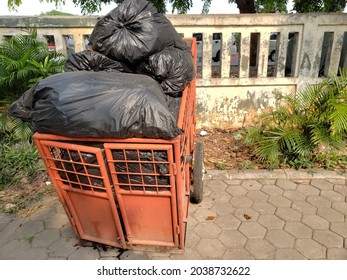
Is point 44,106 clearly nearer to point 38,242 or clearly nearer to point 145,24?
point 145,24

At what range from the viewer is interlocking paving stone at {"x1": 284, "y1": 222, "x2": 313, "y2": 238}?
255 centimetres

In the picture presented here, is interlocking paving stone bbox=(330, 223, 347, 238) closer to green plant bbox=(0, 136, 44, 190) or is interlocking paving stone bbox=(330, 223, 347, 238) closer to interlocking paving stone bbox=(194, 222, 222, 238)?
interlocking paving stone bbox=(194, 222, 222, 238)

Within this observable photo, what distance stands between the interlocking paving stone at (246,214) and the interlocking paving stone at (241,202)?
0.07 meters

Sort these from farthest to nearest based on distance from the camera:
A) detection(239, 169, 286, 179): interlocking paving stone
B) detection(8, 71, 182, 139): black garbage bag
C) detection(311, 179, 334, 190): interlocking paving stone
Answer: detection(239, 169, 286, 179): interlocking paving stone < detection(311, 179, 334, 190): interlocking paving stone < detection(8, 71, 182, 139): black garbage bag

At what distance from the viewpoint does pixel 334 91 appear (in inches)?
144

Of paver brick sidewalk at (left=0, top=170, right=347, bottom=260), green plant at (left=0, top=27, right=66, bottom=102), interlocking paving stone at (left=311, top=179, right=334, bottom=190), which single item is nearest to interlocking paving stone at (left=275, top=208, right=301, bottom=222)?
paver brick sidewalk at (left=0, top=170, right=347, bottom=260)

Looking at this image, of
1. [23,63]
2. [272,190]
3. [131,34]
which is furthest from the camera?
[23,63]

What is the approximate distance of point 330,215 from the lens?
2781mm

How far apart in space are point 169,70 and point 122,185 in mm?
1039

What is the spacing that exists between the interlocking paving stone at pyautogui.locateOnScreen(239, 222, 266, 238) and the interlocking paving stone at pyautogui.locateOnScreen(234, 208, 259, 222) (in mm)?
59

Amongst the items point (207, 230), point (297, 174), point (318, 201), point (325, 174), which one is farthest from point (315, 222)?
point (207, 230)

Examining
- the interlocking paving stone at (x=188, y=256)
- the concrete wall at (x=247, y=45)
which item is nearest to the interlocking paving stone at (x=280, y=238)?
the interlocking paving stone at (x=188, y=256)

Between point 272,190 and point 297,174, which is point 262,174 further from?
point 297,174

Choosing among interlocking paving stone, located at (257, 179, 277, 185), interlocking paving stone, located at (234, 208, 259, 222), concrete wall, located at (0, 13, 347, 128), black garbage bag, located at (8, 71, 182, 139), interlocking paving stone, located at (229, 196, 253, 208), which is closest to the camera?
black garbage bag, located at (8, 71, 182, 139)
